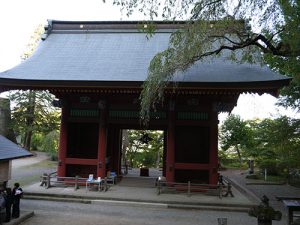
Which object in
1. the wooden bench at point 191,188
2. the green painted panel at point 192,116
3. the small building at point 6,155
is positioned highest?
the green painted panel at point 192,116

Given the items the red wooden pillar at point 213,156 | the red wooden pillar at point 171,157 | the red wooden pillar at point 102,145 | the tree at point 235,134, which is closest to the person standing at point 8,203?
the red wooden pillar at point 102,145

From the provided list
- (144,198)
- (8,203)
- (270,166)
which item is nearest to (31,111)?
(270,166)

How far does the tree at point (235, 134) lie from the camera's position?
119ft

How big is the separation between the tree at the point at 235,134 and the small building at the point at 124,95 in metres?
18.8

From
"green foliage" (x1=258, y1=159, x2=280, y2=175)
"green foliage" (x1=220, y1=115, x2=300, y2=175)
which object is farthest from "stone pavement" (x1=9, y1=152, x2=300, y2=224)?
"green foliage" (x1=258, y1=159, x2=280, y2=175)

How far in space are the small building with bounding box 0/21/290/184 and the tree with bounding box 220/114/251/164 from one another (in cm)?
1882

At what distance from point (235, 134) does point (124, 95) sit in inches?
860

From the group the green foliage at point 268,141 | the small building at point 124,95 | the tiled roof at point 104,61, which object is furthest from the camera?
the green foliage at point 268,141

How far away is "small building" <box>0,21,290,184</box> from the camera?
15.5 m

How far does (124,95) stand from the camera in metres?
17.6

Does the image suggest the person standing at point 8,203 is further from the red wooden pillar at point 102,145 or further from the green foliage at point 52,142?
the green foliage at point 52,142

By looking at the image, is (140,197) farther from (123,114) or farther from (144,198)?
(123,114)

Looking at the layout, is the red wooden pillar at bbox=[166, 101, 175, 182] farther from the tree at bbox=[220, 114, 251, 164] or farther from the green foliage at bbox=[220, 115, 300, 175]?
the tree at bbox=[220, 114, 251, 164]

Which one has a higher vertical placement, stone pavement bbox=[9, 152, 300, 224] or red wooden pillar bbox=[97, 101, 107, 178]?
red wooden pillar bbox=[97, 101, 107, 178]
